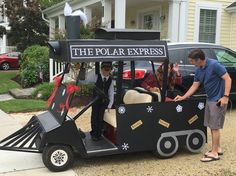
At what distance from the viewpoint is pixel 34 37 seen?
84.0 feet

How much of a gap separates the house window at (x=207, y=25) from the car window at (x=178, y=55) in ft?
22.3

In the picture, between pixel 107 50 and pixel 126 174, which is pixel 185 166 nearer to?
pixel 126 174

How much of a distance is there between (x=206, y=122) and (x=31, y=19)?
2125 cm

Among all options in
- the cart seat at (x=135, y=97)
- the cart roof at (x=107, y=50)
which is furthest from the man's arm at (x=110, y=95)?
the cart roof at (x=107, y=50)

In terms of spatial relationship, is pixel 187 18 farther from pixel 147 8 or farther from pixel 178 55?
pixel 178 55

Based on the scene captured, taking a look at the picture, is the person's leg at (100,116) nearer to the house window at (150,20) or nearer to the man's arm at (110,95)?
the man's arm at (110,95)

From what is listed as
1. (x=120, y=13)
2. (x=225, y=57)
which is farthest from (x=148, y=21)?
(x=225, y=57)

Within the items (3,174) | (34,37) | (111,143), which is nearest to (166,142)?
(111,143)

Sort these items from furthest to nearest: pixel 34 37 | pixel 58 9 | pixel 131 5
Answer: pixel 34 37 → pixel 58 9 → pixel 131 5

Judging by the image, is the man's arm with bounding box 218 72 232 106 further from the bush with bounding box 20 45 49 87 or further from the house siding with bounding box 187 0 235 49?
the bush with bounding box 20 45 49 87

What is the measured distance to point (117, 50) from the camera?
18.6 feet

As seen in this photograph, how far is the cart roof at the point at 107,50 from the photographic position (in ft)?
17.7

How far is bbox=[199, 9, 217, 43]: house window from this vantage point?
617 inches

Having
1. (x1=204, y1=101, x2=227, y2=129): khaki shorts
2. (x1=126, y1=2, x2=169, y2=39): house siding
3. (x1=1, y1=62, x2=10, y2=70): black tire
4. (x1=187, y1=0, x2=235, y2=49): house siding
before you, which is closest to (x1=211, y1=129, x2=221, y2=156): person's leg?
(x1=204, y1=101, x2=227, y2=129): khaki shorts
